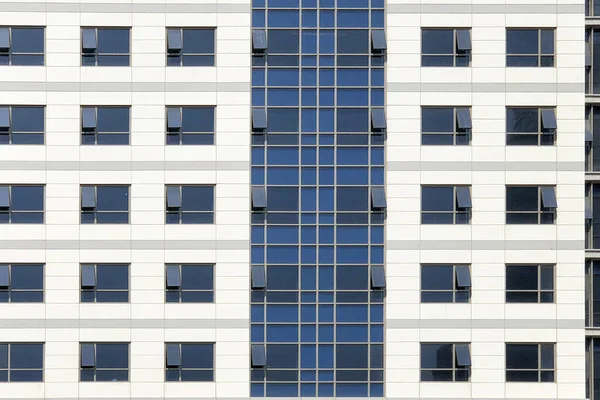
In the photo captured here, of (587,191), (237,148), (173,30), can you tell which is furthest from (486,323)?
(173,30)

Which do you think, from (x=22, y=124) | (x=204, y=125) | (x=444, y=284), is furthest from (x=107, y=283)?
(x=444, y=284)

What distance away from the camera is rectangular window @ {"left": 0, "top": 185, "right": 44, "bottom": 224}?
28078 millimetres

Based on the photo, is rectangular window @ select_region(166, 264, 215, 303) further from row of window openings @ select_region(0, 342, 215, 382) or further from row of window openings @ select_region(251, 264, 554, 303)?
row of window openings @ select_region(251, 264, 554, 303)

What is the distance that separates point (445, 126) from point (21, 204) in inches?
610

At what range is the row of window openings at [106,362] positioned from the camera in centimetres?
2781

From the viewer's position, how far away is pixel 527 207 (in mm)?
28391

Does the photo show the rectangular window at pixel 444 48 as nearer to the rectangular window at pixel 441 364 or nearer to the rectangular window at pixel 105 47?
the rectangular window at pixel 441 364

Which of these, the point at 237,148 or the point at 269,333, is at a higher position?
the point at 237,148

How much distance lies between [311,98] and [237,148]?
326cm

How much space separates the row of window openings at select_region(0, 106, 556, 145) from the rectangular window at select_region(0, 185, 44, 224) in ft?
5.66

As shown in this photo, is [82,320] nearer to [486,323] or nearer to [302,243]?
[302,243]

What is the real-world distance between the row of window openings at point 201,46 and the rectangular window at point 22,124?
67.4 inches

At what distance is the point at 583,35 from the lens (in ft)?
93.8

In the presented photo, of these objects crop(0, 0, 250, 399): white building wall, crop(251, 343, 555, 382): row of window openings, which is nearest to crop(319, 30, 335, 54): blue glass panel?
crop(0, 0, 250, 399): white building wall
